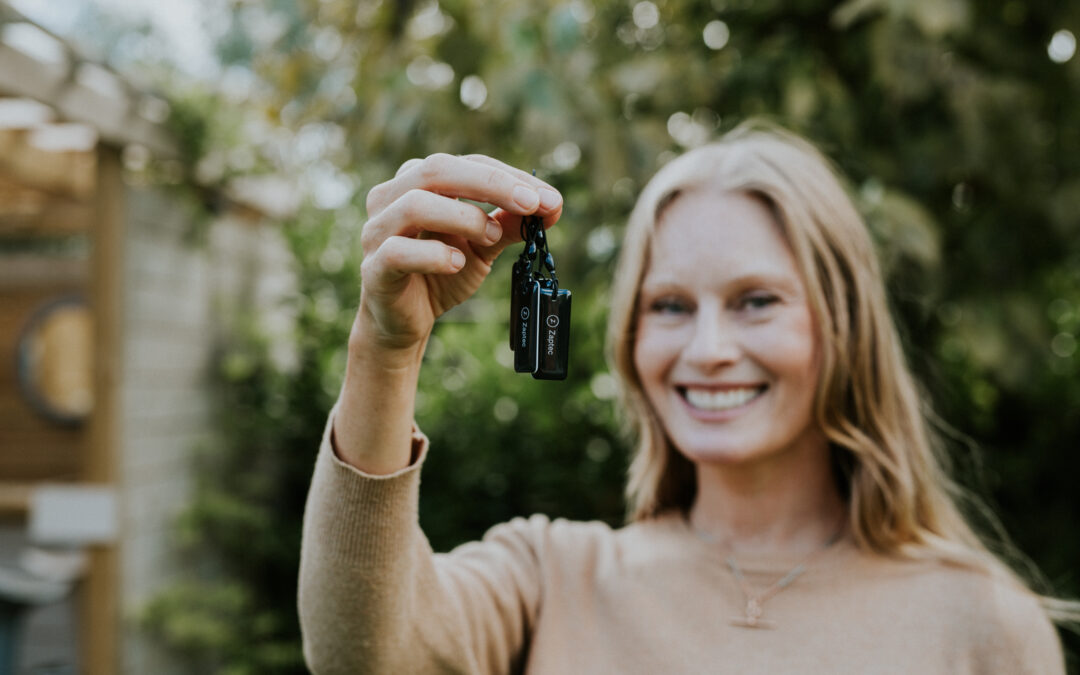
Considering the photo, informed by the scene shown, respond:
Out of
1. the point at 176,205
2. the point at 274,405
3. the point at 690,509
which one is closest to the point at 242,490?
the point at 274,405

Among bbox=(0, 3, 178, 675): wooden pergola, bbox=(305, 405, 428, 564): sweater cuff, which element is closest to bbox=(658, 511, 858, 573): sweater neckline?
bbox=(305, 405, 428, 564): sweater cuff

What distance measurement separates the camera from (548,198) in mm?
938

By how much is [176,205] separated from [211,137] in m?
0.31

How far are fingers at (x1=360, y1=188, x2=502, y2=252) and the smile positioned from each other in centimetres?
47

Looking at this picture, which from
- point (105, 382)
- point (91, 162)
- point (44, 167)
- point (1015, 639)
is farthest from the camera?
point (91, 162)

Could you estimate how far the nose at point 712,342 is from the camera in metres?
1.24

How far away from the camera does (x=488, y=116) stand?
6.99ft

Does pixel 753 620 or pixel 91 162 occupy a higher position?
pixel 91 162

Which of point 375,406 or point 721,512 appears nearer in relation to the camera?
point 375,406

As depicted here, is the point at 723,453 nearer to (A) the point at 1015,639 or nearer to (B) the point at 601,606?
(B) the point at 601,606

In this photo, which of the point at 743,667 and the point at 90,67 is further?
the point at 90,67

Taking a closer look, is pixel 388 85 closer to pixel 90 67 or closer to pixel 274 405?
pixel 90 67

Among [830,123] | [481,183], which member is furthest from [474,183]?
[830,123]

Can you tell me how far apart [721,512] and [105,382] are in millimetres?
2617
